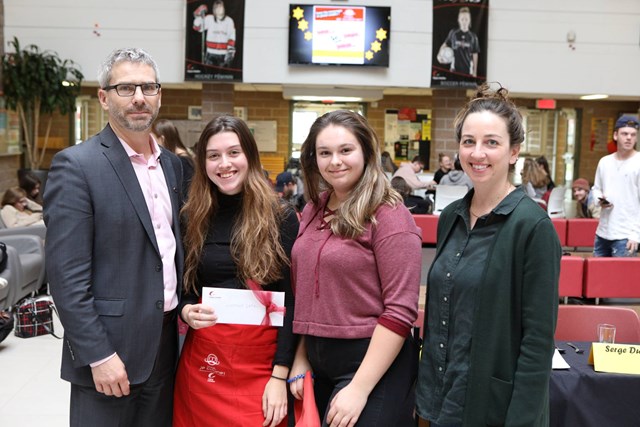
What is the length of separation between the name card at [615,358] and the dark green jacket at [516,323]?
1.08 metres

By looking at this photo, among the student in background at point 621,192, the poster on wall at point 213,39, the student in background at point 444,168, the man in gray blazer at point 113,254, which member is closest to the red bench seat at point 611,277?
the student in background at point 621,192

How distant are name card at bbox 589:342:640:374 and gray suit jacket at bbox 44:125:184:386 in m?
1.84

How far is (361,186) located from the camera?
1936 millimetres

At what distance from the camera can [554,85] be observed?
11477 mm

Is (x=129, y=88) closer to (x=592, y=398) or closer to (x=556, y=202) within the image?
(x=592, y=398)

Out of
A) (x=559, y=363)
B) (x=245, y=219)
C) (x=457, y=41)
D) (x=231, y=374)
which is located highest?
(x=457, y=41)

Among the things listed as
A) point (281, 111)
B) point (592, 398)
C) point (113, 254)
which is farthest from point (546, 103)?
point (113, 254)

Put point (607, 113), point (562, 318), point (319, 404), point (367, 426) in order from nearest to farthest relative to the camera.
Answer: point (367, 426) → point (319, 404) → point (562, 318) → point (607, 113)

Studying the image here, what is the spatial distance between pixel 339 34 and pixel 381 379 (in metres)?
9.74

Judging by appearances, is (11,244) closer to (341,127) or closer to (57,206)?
(57,206)

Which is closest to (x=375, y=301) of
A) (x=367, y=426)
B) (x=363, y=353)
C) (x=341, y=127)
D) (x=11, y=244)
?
(x=363, y=353)

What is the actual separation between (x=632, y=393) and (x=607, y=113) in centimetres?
1359

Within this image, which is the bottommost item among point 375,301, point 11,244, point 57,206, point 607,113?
point 11,244

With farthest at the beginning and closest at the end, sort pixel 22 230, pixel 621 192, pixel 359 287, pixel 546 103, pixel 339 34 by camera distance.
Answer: pixel 546 103 → pixel 339 34 → pixel 22 230 → pixel 621 192 → pixel 359 287
